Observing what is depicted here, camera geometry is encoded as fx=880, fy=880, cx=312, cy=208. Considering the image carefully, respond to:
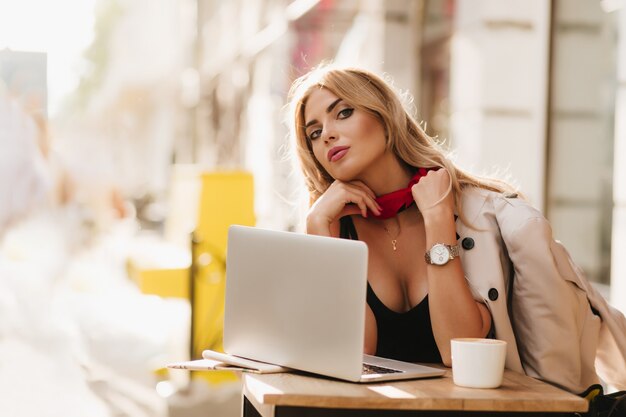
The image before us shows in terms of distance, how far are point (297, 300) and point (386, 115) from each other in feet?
2.51

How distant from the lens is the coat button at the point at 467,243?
2.24m

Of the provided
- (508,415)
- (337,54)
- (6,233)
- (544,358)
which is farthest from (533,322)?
(337,54)

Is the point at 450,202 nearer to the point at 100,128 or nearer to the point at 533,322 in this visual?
the point at 533,322

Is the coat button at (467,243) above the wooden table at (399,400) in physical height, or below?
above

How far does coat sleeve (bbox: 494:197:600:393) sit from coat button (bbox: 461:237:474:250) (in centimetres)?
8

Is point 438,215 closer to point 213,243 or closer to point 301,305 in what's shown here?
point 301,305

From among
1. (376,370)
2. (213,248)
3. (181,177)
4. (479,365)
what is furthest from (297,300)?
(181,177)

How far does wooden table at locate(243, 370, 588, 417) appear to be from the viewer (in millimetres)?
1651

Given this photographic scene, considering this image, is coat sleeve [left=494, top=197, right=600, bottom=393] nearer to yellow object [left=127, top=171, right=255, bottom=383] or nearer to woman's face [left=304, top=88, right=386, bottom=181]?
woman's face [left=304, top=88, right=386, bottom=181]

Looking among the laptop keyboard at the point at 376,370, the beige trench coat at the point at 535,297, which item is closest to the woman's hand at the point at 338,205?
the beige trench coat at the point at 535,297

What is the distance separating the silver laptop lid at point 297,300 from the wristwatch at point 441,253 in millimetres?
444

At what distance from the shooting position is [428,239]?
2182mm

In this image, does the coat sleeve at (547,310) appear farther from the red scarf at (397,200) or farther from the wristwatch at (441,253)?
the red scarf at (397,200)

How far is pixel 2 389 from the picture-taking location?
493 cm
